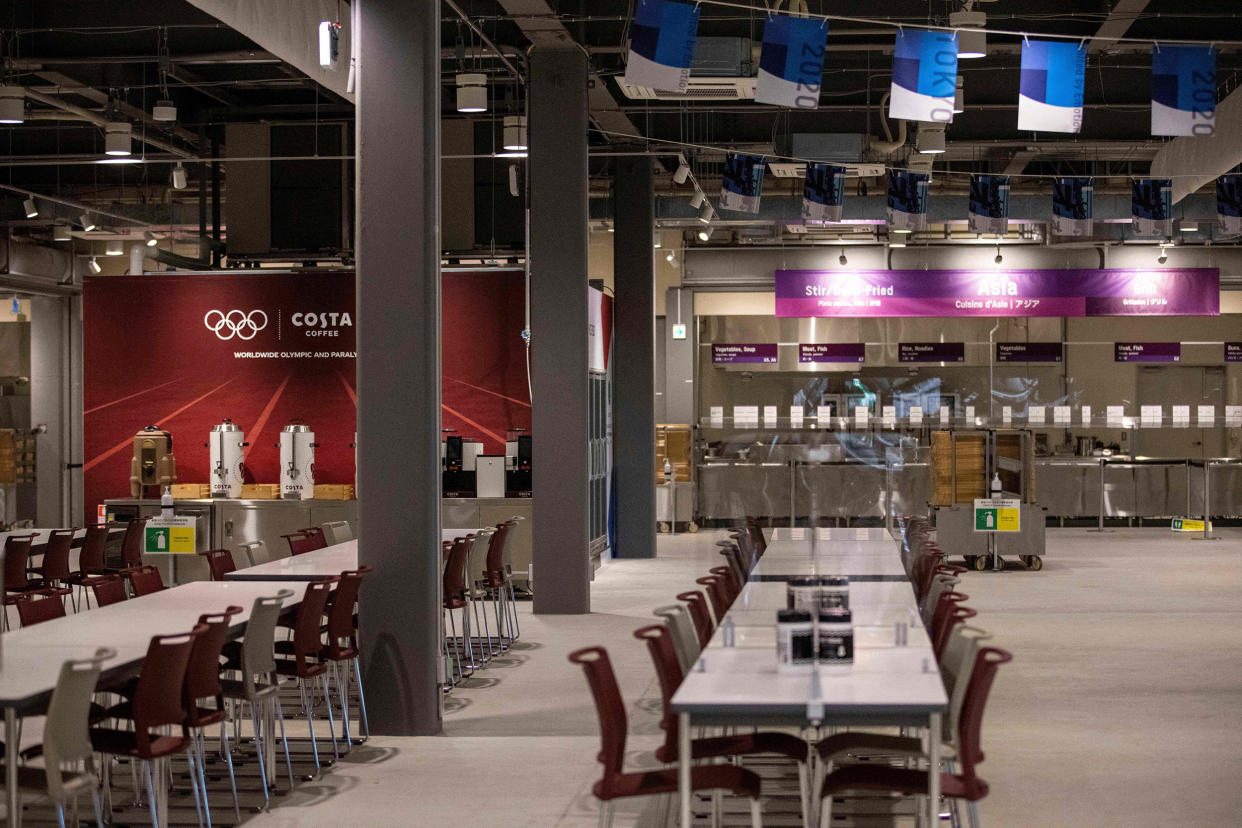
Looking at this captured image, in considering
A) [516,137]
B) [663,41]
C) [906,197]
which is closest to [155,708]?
[663,41]

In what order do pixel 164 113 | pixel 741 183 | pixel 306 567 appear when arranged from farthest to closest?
pixel 741 183
pixel 164 113
pixel 306 567

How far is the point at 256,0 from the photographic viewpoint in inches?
326

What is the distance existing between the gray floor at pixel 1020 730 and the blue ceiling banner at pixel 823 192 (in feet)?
13.3

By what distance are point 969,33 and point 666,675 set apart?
249 inches

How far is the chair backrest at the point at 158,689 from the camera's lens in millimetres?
4738

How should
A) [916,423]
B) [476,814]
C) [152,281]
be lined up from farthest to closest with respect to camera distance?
[916,423], [152,281], [476,814]

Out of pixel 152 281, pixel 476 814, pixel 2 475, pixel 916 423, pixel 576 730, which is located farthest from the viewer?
pixel 916 423

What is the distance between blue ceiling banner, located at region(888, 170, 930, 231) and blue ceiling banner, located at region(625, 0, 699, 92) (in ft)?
21.5

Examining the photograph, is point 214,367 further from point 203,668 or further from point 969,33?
point 203,668

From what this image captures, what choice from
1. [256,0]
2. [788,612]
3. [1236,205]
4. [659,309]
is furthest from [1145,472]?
[788,612]

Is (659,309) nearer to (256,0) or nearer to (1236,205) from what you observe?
(1236,205)

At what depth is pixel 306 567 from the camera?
26.4ft

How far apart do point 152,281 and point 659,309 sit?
27.9 feet

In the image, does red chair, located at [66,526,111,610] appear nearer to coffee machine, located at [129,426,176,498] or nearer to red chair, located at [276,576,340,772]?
coffee machine, located at [129,426,176,498]
